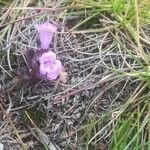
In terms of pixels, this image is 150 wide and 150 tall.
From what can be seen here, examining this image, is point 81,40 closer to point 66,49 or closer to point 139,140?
point 66,49

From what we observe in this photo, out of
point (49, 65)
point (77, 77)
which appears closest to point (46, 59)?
point (49, 65)

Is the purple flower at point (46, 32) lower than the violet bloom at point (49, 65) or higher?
higher

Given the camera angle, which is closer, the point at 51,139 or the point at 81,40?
the point at 51,139

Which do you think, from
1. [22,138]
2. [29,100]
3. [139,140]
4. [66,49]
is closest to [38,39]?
[66,49]

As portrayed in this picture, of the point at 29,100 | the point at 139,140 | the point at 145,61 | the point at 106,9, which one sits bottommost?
the point at 139,140

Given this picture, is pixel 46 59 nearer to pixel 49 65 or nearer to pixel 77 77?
pixel 49 65

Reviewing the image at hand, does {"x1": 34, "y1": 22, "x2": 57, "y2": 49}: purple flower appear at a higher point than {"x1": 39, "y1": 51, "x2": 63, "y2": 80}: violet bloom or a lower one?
higher
